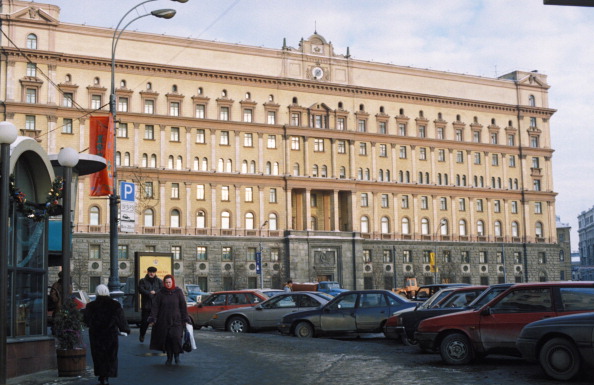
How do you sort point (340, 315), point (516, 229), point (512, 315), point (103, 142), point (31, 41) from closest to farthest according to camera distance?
point (512, 315), point (340, 315), point (103, 142), point (31, 41), point (516, 229)

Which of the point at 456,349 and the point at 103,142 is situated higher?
the point at 103,142

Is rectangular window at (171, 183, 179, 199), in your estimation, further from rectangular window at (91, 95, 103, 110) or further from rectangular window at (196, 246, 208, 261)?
rectangular window at (91, 95, 103, 110)

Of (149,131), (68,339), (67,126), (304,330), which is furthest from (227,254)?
(68,339)

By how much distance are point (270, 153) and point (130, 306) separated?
1776 inches

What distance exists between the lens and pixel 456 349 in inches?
637

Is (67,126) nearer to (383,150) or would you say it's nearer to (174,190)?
(174,190)

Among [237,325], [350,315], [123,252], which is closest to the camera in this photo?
[350,315]

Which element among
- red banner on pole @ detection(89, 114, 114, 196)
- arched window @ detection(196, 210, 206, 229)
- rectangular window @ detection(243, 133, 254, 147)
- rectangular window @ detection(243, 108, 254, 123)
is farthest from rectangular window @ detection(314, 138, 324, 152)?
red banner on pole @ detection(89, 114, 114, 196)

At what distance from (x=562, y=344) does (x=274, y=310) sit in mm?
14793

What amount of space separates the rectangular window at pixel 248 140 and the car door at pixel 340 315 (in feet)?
169

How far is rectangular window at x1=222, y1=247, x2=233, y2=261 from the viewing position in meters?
72.6

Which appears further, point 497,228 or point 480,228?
point 497,228

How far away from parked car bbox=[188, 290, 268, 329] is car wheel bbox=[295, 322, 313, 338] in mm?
4481

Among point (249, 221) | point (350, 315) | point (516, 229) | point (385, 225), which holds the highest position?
point (249, 221)
